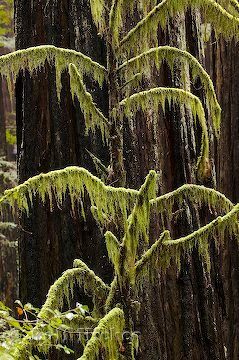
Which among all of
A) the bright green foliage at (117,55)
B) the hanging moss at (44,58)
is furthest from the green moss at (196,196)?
the hanging moss at (44,58)

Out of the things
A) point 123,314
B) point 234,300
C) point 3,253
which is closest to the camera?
point 123,314

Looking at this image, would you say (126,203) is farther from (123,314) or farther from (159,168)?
(159,168)

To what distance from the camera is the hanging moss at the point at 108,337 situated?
88.2 inches

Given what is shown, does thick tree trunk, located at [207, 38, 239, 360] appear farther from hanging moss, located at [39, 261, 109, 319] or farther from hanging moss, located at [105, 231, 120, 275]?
hanging moss, located at [105, 231, 120, 275]

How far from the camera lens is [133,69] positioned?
2578 millimetres

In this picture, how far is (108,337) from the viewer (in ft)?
7.38

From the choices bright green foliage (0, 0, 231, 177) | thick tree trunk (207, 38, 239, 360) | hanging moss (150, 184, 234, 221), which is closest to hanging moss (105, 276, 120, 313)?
hanging moss (150, 184, 234, 221)

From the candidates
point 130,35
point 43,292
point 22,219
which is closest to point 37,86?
point 22,219

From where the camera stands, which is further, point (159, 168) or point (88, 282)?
point (159, 168)

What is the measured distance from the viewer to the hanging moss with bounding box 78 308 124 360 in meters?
2.24

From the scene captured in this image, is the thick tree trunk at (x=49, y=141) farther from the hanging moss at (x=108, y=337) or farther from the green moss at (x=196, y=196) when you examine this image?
the hanging moss at (x=108, y=337)

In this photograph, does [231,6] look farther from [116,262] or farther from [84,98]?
[116,262]

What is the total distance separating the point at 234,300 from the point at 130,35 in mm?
6239

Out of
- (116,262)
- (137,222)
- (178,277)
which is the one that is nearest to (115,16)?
(137,222)
